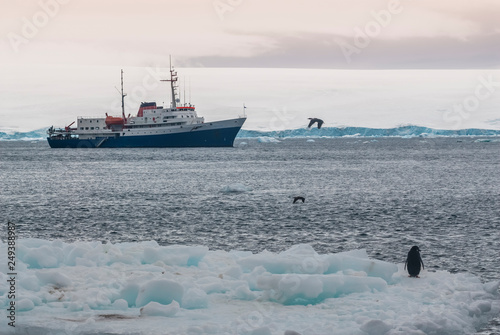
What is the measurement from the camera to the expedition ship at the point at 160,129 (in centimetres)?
12356

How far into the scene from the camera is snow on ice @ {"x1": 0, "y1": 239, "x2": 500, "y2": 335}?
37.5 ft

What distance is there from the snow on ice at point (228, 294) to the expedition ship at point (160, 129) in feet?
352

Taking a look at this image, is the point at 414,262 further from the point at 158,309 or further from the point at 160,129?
the point at 160,129

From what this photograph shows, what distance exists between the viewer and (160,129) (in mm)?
125062

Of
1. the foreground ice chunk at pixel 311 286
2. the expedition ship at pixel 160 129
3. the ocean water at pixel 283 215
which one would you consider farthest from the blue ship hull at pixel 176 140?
the foreground ice chunk at pixel 311 286

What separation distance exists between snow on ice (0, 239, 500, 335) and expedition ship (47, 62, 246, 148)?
4224 inches

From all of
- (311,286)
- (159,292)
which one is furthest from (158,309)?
(311,286)

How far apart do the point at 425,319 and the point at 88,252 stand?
797 cm

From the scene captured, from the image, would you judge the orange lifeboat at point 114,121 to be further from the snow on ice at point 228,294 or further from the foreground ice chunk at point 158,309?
the foreground ice chunk at point 158,309

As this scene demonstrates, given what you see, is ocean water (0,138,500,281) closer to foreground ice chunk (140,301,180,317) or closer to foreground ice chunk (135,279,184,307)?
foreground ice chunk (135,279,184,307)

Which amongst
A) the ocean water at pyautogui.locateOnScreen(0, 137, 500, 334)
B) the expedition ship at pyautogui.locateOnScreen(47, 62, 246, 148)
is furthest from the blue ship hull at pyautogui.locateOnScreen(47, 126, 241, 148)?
the ocean water at pyautogui.locateOnScreen(0, 137, 500, 334)

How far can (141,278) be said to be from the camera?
13.3 metres

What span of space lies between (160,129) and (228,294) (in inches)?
4459

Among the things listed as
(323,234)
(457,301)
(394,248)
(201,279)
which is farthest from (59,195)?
(457,301)
